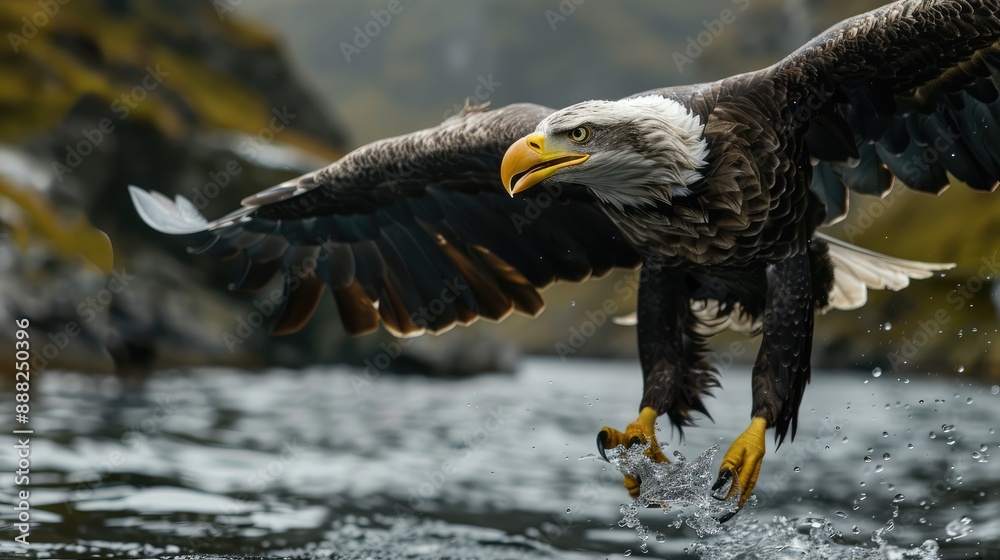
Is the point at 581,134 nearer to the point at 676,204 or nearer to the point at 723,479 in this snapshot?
the point at 676,204

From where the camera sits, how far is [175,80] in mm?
25469

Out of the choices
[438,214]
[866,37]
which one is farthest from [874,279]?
[438,214]

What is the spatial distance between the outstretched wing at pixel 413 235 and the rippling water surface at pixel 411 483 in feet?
4.26

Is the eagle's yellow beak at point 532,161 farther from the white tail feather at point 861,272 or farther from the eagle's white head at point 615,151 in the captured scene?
the white tail feather at point 861,272

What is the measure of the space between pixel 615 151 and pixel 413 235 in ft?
6.33

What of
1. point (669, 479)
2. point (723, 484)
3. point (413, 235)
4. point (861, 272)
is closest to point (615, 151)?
point (723, 484)

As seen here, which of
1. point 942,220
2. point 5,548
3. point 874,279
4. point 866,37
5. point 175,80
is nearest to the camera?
point 866,37

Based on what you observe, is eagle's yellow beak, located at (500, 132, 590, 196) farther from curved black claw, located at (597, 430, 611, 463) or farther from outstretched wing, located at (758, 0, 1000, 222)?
curved black claw, located at (597, 430, 611, 463)

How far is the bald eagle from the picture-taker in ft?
11.8

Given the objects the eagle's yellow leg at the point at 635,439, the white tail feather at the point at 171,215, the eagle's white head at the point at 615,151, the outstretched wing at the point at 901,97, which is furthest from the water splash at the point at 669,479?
the white tail feather at the point at 171,215

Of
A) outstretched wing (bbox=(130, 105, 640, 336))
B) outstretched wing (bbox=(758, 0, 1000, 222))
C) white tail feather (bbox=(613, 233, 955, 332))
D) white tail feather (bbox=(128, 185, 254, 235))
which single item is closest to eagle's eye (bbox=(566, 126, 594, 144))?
outstretched wing (bbox=(758, 0, 1000, 222))

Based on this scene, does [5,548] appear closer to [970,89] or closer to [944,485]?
[970,89]

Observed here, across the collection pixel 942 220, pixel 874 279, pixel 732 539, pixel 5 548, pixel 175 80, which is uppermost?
pixel 942 220

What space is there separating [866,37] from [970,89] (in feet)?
2.15
